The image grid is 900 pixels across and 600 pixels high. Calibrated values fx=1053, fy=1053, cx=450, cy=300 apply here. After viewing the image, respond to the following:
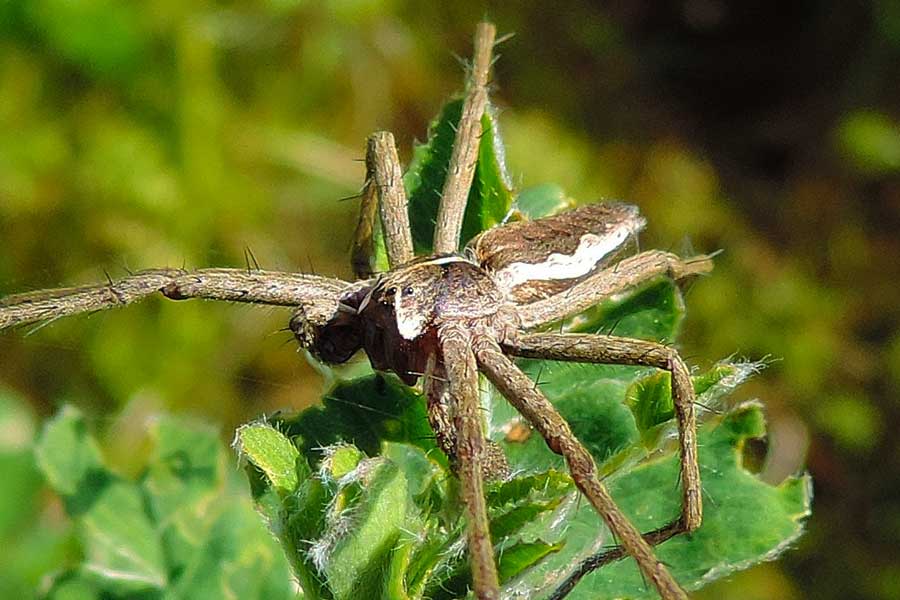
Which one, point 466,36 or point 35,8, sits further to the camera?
point 466,36

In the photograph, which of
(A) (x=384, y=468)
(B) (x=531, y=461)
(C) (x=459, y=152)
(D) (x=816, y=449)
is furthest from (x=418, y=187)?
(D) (x=816, y=449)

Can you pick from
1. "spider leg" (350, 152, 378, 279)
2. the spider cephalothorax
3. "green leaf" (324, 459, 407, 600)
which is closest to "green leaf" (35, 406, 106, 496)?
the spider cephalothorax

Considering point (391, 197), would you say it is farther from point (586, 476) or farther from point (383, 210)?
point (586, 476)

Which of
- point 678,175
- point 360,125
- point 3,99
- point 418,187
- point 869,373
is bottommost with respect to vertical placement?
point 869,373

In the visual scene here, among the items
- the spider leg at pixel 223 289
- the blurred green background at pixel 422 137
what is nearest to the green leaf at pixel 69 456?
the spider leg at pixel 223 289

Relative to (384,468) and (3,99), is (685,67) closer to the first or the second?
(3,99)

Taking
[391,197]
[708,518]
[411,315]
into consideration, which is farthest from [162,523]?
[708,518]
